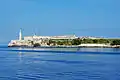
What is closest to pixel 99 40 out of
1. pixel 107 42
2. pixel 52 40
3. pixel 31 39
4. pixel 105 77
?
pixel 107 42

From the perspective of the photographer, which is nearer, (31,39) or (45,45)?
(45,45)

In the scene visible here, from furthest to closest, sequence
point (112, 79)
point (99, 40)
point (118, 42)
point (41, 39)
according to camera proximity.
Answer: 1. point (41, 39)
2. point (99, 40)
3. point (118, 42)
4. point (112, 79)

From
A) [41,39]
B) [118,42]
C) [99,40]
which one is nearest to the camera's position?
[118,42]

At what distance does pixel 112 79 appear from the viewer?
22.0 metres

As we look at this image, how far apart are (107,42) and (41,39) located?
3031 centimetres

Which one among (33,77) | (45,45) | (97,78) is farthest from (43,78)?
(45,45)

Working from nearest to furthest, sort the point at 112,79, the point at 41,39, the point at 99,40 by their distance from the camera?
the point at 112,79 < the point at 99,40 < the point at 41,39

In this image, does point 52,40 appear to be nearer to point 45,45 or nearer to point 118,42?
point 45,45

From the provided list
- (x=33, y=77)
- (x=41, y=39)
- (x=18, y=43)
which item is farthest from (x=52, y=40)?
(x=33, y=77)

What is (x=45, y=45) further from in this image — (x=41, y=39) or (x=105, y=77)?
(x=105, y=77)

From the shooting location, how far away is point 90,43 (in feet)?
494

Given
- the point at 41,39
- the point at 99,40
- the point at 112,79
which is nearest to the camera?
A: the point at 112,79

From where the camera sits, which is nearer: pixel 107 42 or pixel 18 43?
pixel 107 42

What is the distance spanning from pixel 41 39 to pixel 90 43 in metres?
24.9
